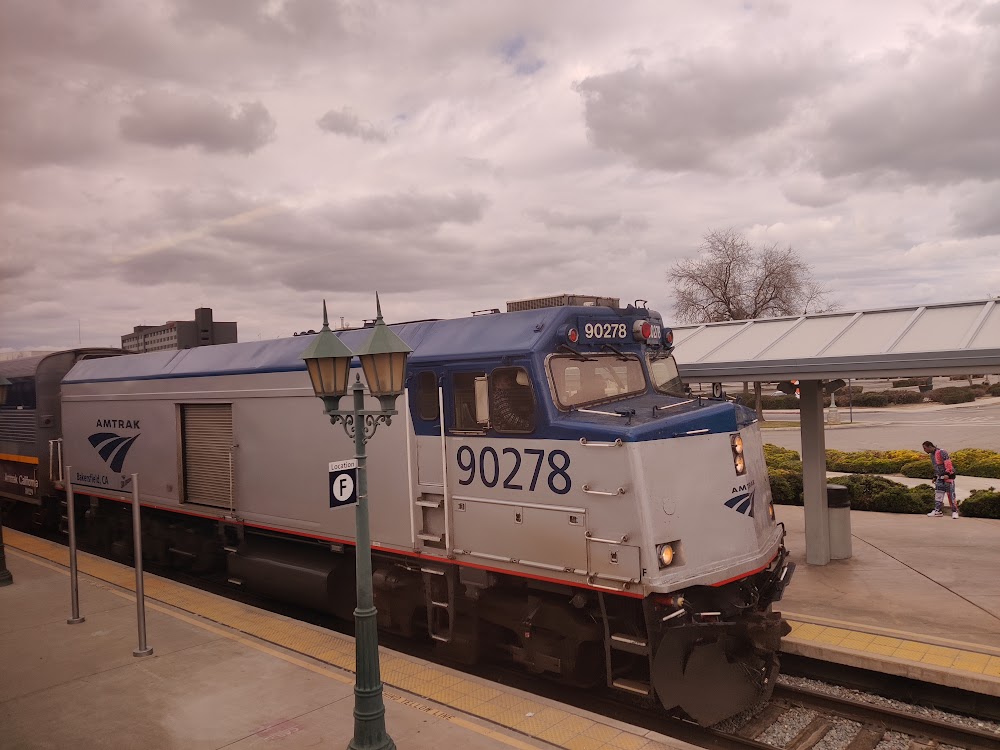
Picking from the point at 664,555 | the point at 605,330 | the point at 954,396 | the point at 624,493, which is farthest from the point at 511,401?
the point at 954,396

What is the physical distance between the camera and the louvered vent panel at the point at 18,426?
15820 millimetres

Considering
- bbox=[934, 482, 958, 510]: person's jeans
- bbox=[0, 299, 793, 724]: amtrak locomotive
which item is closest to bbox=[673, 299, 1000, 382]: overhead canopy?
bbox=[0, 299, 793, 724]: amtrak locomotive

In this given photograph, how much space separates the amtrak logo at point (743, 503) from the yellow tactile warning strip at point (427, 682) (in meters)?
2.19

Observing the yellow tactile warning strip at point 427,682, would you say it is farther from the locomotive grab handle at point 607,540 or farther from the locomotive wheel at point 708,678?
the locomotive grab handle at point 607,540

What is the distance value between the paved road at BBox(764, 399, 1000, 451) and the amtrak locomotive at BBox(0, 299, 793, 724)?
80.2 feet

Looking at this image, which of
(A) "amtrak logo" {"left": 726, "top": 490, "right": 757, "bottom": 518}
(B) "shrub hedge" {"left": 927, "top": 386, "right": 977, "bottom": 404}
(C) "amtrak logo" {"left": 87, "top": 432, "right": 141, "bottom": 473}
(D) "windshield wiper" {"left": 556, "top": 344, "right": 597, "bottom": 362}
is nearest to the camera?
(A) "amtrak logo" {"left": 726, "top": 490, "right": 757, "bottom": 518}

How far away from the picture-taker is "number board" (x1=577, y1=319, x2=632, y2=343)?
7.53m

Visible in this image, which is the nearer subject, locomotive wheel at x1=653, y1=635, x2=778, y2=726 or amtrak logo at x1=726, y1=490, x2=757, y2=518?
locomotive wheel at x1=653, y1=635, x2=778, y2=726

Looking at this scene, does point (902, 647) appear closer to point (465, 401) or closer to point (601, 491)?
point (601, 491)

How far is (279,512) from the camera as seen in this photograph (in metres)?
10.1

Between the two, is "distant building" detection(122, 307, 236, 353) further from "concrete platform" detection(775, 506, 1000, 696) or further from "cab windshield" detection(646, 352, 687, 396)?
"concrete platform" detection(775, 506, 1000, 696)

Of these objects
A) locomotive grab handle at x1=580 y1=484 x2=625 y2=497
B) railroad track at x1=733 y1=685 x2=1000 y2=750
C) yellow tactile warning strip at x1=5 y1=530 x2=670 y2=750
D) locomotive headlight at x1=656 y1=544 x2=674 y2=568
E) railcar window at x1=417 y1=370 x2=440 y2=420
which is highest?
railcar window at x1=417 y1=370 x2=440 y2=420

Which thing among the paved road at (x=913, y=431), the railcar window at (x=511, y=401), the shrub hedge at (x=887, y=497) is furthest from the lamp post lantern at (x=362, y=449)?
the paved road at (x=913, y=431)

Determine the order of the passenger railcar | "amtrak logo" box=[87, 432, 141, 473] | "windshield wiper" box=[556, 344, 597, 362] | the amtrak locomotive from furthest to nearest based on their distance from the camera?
the passenger railcar
"amtrak logo" box=[87, 432, 141, 473]
"windshield wiper" box=[556, 344, 597, 362]
the amtrak locomotive
